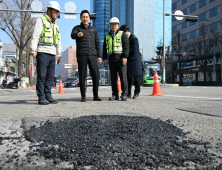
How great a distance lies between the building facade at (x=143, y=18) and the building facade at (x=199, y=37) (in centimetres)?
3911

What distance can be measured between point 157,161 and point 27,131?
137 centimetres

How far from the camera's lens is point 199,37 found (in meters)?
47.0

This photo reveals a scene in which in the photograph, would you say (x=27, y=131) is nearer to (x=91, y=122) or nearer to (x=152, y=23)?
(x=91, y=122)

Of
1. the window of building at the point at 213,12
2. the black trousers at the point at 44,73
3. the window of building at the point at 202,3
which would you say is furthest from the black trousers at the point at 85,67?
the window of building at the point at 202,3

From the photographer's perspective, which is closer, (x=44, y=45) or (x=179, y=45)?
(x=44, y=45)

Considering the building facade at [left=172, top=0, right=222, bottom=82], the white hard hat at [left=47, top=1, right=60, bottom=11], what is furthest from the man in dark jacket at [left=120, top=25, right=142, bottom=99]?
the building facade at [left=172, top=0, right=222, bottom=82]

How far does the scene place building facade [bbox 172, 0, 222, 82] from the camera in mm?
43938

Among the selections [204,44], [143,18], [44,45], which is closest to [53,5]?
[44,45]

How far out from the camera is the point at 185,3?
56156mm

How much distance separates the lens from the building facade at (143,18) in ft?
325

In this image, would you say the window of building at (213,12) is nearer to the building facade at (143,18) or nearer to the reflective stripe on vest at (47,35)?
the reflective stripe on vest at (47,35)

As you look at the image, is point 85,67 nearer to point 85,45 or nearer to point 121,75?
point 85,45

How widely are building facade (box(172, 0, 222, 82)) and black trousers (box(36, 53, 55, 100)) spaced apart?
3895 cm

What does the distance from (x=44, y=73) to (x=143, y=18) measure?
100487 millimetres
